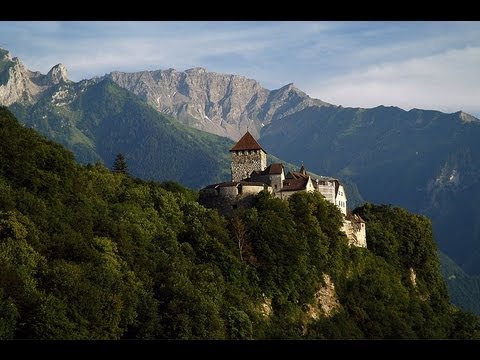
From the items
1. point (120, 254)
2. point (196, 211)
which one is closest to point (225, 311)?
point (120, 254)

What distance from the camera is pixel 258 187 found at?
220ft

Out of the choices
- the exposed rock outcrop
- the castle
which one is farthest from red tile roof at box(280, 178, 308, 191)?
the exposed rock outcrop

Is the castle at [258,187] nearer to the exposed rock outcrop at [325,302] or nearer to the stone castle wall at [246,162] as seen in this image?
the stone castle wall at [246,162]

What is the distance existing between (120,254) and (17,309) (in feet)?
48.5

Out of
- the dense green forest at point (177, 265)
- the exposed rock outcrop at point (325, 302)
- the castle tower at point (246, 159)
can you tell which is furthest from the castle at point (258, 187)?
the exposed rock outcrop at point (325, 302)

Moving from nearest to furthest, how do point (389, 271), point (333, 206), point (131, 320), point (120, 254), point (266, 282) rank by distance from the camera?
1. point (131, 320)
2. point (120, 254)
3. point (266, 282)
4. point (333, 206)
5. point (389, 271)

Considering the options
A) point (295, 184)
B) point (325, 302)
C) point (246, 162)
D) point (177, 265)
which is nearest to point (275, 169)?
point (295, 184)

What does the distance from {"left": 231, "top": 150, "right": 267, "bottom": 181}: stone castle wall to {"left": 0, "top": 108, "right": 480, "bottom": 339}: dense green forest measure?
23.2 ft

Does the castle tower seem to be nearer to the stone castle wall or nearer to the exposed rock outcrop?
the stone castle wall

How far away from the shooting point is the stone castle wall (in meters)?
79.0
